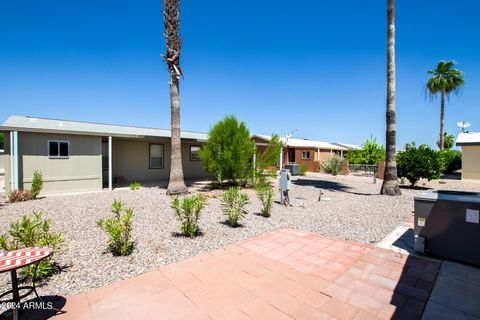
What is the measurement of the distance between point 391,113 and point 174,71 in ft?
32.3

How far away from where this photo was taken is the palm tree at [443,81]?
26159 millimetres

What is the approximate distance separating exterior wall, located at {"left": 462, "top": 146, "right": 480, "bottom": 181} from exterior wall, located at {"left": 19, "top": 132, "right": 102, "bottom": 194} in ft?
81.0

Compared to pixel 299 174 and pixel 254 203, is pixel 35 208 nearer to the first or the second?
pixel 254 203

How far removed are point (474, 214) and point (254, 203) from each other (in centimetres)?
630

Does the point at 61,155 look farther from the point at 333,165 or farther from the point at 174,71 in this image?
the point at 333,165

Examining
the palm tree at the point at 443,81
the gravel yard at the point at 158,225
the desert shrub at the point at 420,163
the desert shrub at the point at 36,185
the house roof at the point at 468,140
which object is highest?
the palm tree at the point at 443,81

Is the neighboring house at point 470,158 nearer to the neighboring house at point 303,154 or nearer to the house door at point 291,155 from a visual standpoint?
the neighboring house at point 303,154

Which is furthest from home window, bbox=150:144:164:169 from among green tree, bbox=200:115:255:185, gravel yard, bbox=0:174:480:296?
gravel yard, bbox=0:174:480:296

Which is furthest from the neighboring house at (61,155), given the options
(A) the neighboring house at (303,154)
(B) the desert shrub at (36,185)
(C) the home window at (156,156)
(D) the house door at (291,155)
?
(D) the house door at (291,155)

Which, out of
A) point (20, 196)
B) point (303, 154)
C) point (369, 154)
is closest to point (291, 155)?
point (303, 154)

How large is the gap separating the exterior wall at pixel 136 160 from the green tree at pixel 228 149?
465 centimetres

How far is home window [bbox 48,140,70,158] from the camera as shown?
10.5 m

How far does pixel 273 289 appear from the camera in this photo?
3373 millimetres

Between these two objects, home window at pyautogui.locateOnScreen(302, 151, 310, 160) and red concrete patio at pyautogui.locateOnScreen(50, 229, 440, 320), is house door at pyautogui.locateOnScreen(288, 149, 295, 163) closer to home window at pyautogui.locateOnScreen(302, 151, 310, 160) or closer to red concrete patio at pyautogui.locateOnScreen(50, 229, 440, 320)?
→ home window at pyautogui.locateOnScreen(302, 151, 310, 160)
